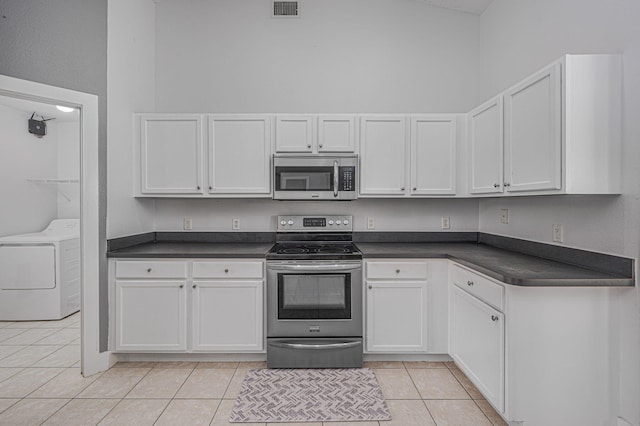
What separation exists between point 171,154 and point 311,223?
144 centimetres

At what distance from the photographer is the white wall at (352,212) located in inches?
130

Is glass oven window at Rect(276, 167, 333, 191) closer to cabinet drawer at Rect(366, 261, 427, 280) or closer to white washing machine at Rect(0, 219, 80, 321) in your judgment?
cabinet drawer at Rect(366, 261, 427, 280)

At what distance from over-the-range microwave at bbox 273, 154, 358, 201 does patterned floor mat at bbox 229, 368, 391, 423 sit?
1.44 meters

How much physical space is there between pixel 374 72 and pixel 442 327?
247cm

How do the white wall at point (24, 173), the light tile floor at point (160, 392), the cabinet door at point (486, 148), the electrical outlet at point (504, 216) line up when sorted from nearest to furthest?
the light tile floor at point (160, 392) < the cabinet door at point (486, 148) < the electrical outlet at point (504, 216) < the white wall at point (24, 173)

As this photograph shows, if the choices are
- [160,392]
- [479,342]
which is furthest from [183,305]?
[479,342]

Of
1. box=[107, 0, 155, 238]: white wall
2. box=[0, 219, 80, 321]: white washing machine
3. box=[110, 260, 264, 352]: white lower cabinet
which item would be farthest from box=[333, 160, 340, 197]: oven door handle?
box=[0, 219, 80, 321]: white washing machine

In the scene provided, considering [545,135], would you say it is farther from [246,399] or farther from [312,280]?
[246,399]

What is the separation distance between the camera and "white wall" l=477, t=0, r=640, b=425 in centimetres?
167

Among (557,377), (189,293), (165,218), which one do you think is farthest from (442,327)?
(165,218)

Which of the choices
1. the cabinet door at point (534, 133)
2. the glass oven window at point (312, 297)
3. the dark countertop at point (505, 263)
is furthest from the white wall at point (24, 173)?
the cabinet door at point (534, 133)

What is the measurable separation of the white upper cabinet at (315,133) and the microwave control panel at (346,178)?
0.59ft

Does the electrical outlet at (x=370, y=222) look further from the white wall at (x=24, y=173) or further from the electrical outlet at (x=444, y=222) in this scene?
the white wall at (x=24, y=173)

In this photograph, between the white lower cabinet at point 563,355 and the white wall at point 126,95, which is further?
the white wall at point 126,95
